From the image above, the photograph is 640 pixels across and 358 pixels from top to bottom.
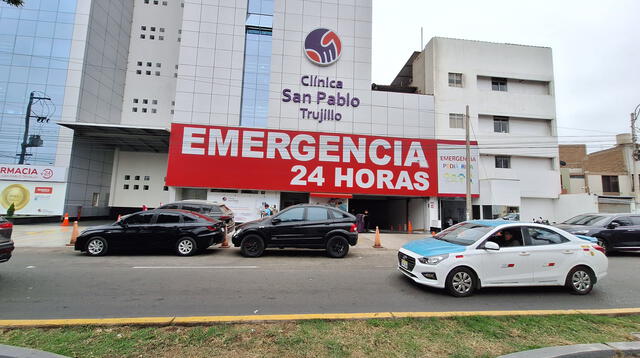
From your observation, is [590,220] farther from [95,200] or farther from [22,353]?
[95,200]

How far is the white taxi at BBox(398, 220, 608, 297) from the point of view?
566 centimetres

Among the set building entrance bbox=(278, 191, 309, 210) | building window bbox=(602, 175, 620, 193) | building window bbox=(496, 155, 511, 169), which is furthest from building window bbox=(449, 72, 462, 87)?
building window bbox=(602, 175, 620, 193)

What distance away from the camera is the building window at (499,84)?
1022 inches

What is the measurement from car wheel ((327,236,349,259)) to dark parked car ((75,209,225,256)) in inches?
158

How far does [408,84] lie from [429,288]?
1202 inches

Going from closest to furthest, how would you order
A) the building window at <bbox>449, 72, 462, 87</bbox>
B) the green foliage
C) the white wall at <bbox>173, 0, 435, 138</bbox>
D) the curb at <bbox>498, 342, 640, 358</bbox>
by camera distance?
the curb at <bbox>498, 342, 640, 358</bbox> → the green foliage → the white wall at <bbox>173, 0, 435, 138</bbox> → the building window at <bbox>449, 72, 462, 87</bbox>

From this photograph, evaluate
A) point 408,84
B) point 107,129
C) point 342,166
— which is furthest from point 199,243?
point 408,84

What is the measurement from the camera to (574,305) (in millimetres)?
5246

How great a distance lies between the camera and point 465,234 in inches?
255

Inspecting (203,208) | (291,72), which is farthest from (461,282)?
(291,72)

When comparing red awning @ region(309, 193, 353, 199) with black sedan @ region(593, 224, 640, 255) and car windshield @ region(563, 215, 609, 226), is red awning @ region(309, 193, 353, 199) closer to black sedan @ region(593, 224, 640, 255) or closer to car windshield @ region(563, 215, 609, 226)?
car windshield @ region(563, 215, 609, 226)

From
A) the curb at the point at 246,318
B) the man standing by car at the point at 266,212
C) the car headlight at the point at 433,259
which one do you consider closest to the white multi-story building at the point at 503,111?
the man standing by car at the point at 266,212

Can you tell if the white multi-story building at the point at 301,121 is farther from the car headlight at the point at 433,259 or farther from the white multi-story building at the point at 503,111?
the car headlight at the point at 433,259

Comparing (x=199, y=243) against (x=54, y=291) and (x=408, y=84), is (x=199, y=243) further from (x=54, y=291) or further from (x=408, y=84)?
(x=408, y=84)
